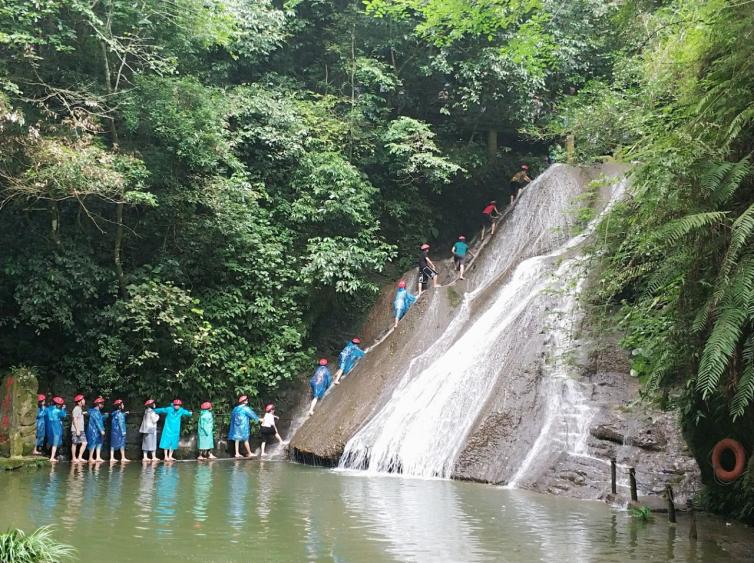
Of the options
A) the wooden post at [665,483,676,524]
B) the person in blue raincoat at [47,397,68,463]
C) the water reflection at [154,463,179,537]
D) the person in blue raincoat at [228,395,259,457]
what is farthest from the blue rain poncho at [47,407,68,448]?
the wooden post at [665,483,676,524]

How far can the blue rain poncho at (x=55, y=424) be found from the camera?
1700 centimetres

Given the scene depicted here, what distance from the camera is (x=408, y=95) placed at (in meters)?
26.0

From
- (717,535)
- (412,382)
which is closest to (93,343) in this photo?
(412,382)

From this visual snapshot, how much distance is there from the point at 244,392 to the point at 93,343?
383 cm

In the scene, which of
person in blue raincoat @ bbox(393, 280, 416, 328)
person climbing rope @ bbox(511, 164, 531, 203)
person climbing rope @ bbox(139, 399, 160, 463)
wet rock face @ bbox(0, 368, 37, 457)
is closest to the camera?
wet rock face @ bbox(0, 368, 37, 457)

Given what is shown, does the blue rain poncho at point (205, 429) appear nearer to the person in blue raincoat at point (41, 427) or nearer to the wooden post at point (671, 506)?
the person in blue raincoat at point (41, 427)

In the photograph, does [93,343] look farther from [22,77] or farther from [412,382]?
[412,382]

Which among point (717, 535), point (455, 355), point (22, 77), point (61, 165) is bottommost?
point (717, 535)

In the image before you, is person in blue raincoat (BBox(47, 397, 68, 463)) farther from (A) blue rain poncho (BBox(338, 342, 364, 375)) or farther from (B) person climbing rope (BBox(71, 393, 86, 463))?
(A) blue rain poncho (BBox(338, 342, 364, 375))

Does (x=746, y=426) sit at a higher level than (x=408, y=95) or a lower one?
lower

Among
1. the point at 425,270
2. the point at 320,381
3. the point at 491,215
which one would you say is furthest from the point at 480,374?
the point at 491,215

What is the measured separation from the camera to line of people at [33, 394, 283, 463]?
676 inches

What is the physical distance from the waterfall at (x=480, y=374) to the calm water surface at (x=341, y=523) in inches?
53.9

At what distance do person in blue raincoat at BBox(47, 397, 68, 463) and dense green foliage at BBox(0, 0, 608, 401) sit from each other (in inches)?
57.5
